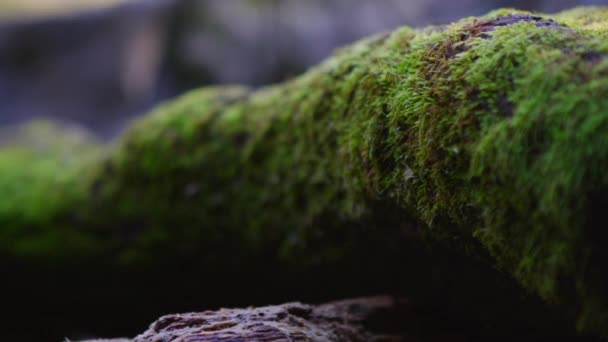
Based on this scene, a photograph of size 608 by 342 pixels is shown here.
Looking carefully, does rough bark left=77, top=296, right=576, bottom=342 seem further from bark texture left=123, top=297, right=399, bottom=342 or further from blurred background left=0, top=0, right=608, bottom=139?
blurred background left=0, top=0, right=608, bottom=139

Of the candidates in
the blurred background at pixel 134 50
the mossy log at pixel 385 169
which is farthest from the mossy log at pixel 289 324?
the blurred background at pixel 134 50

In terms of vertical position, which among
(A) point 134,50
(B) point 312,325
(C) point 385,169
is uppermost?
(A) point 134,50

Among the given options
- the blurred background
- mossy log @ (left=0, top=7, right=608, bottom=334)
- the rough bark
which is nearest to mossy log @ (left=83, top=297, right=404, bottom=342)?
the rough bark

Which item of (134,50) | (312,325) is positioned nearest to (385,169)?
(312,325)

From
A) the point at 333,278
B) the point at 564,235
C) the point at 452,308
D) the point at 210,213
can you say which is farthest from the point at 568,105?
the point at 210,213

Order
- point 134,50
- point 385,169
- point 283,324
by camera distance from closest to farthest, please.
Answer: point 283,324, point 385,169, point 134,50

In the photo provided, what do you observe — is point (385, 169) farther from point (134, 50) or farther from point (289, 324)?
point (134, 50)

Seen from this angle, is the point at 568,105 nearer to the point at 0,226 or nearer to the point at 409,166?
the point at 409,166

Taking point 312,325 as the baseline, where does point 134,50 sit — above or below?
above
